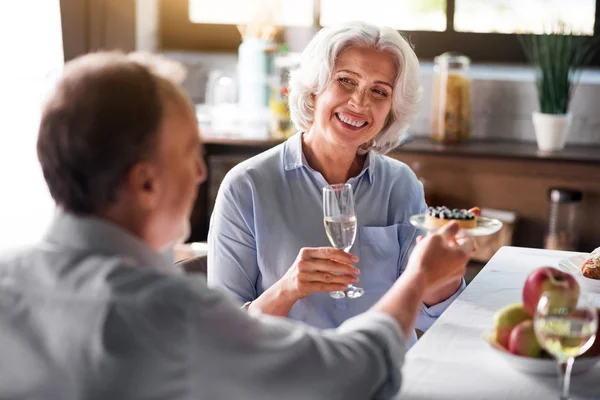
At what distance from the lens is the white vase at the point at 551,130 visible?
3.58 meters

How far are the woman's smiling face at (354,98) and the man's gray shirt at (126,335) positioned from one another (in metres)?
1.12

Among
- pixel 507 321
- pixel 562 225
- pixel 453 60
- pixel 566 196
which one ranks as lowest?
pixel 562 225

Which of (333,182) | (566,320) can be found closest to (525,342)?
(566,320)

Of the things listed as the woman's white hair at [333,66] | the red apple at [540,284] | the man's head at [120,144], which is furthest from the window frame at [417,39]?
the man's head at [120,144]

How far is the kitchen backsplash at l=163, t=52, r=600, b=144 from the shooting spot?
149 inches

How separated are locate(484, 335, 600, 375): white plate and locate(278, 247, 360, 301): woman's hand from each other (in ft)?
1.48

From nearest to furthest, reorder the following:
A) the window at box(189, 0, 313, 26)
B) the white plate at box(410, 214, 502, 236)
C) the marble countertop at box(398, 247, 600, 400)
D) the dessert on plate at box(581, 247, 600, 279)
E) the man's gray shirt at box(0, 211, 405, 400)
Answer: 1. the man's gray shirt at box(0, 211, 405, 400)
2. the marble countertop at box(398, 247, 600, 400)
3. the white plate at box(410, 214, 502, 236)
4. the dessert on plate at box(581, 247, 600, 279)
5. the window at box(189, 0, 313, 26)

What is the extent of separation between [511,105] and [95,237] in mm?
3081

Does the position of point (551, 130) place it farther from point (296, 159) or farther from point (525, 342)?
point (525, 342)

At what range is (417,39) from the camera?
4012mm

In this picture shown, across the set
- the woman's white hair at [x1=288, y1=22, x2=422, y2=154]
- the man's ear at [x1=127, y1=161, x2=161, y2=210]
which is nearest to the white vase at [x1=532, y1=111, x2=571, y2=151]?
the woman's white hair at [x1=288, y1=22, x2=422, y2=154]

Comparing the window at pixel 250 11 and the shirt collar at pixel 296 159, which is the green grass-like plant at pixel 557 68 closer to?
the window at pixel 250 11

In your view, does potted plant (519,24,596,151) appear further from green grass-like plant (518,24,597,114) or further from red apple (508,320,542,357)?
red apple (508,320,542,357)

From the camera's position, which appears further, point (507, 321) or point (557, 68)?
point (557, 68)
